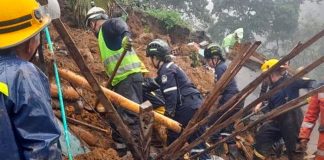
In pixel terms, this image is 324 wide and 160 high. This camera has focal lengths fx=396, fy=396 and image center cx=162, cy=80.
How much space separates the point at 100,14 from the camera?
5.79 m

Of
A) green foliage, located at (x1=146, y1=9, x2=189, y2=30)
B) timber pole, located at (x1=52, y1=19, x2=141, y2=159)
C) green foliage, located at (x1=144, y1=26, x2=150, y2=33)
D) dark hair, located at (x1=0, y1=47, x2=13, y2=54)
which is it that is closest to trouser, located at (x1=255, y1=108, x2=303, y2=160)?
timber pole, located at (x1=52, y1=19, x2=141, y2=159)

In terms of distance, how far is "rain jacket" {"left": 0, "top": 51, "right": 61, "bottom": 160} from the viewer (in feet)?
5.60

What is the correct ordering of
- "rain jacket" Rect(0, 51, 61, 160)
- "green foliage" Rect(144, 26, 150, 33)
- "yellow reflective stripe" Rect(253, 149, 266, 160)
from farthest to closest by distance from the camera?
"green foliage" Rect(144, 26, 150, 33) → "yellow reflective stripe" Rect(253, 149, 266, 160) → "rain jacket" Rect(0, 51, 61, 160)

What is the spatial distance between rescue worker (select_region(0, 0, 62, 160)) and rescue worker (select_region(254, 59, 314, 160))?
5023mm

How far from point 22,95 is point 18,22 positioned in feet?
1.30

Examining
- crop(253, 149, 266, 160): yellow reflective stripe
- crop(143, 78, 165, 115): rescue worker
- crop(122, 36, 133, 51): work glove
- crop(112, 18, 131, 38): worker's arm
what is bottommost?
crop(253, 149, 266, 160): yellow reflective stripe

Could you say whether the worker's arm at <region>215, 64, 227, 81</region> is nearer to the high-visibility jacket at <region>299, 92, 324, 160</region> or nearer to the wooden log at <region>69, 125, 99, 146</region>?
the high-visibility jacket at <region>299, 92, 324, 160</region>

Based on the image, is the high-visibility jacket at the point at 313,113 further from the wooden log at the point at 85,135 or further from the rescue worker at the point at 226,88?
the wooden log at the point at 85,135

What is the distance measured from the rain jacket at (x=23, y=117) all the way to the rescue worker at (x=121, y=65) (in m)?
3.62

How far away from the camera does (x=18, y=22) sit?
6.31 feet

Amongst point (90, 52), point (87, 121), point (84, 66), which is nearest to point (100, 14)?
point (87, 121)

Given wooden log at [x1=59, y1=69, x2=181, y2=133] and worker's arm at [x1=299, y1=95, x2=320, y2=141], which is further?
worker's arm at [x1=299, y1=95, x2=320, y2=141]

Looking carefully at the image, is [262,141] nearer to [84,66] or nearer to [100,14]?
[100,14]

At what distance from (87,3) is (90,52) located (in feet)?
3.71
